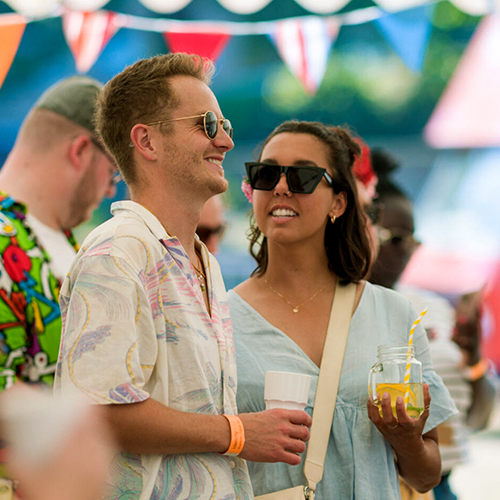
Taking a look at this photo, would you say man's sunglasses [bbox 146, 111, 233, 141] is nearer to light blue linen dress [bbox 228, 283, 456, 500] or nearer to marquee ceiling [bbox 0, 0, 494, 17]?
light blue linen dress [bbox 228, 283, 456, 500]

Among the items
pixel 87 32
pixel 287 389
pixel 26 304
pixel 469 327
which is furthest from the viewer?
pixel 87 32

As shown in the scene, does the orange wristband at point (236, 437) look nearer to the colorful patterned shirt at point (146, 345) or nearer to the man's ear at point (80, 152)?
the colorful patterned shirt at point (146, 345)

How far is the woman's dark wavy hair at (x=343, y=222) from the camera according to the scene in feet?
8.06

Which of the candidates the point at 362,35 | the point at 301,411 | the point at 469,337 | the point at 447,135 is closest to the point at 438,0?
the point at 362,35

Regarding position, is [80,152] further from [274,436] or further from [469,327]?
[469,327]

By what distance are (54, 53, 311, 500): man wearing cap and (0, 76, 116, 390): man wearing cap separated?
66 cm

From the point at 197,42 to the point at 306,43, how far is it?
1.06m

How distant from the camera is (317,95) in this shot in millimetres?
6926

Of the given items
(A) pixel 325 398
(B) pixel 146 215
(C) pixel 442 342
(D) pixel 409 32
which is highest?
(D) pixel 409 32

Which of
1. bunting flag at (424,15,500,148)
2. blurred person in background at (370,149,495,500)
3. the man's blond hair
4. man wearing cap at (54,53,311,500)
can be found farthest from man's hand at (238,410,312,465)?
bunting flag at (424,15,500,148)

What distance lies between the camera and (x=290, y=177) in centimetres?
235

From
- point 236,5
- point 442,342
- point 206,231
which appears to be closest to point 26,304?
point 206,231

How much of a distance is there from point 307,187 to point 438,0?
501 cm

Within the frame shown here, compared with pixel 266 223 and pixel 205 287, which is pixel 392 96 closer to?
pixel 266 223
